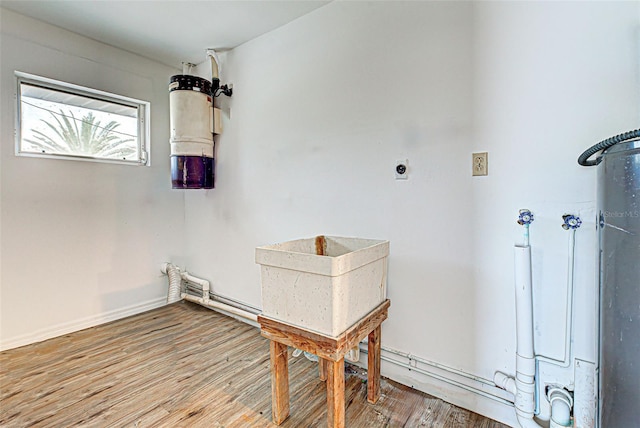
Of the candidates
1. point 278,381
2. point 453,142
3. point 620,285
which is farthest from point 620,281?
point 278,381

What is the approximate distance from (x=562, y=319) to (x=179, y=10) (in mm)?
2765

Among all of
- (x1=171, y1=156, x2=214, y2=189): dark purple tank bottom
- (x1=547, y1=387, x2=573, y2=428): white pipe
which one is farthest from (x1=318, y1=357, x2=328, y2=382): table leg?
(x1=171, y1=156, x2=214, y2=189): dark purple tank bottom

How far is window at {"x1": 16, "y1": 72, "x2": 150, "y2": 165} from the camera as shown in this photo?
2143 mm

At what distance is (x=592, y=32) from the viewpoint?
3.70 ft

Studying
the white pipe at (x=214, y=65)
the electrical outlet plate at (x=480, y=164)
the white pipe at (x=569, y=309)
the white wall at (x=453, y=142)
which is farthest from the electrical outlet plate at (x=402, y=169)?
the white pipe at (x=214, y=65)

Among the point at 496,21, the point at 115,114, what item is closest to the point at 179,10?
the point at 115,114

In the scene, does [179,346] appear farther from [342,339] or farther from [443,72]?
[443,72]

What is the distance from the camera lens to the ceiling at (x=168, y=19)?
1928 millimetres

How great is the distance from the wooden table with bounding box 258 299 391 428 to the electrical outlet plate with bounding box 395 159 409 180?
676mm

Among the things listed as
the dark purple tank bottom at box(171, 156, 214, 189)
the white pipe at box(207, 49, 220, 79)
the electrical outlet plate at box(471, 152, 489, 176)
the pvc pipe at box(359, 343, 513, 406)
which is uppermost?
the white pipe at box(207, 49, 220, 79)

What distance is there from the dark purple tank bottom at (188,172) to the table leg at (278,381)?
1646 mm

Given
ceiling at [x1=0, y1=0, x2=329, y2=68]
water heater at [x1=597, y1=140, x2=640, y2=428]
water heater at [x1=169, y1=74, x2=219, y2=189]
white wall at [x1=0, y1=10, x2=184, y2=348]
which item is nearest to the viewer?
water heater at [x1=597, y1=140, x2=640, y2=428]

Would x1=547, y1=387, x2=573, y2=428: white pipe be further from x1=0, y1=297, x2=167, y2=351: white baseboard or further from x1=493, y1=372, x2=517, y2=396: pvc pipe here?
x1=0, y1=297, x2=167, y2=351: white baseboard

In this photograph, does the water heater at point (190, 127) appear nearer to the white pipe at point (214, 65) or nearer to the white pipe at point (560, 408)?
the white pipe at point (214, 65)
